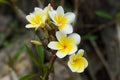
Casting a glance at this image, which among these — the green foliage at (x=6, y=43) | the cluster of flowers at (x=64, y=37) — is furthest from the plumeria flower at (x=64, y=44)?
the green foliage at (x=6, y=43)

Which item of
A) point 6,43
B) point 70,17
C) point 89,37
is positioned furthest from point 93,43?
point 70,17

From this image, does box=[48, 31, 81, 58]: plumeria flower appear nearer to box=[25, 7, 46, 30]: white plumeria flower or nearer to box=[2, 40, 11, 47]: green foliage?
box=[25, 7, 46, 30]: white plumeria flower

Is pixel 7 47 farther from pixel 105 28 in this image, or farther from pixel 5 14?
pixel 105 28

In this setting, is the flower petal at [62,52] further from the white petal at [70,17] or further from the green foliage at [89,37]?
the green foliage at [89,37]

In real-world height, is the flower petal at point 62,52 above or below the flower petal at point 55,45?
below

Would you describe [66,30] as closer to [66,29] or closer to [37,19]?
[66,29]

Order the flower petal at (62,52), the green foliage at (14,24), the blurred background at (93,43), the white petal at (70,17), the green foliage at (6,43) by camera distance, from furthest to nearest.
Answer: the green foliage at (14,24) → the green foliage at (6,43) → the blurred background at (93,43) → the white petal at (70,17) → the flower petal at (62,52)

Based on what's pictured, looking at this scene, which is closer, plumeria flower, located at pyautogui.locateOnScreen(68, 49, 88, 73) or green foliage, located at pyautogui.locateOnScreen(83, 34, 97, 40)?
plumeria flower, located at pyautogui.locateOnScreen(68, 49, 88, 73)

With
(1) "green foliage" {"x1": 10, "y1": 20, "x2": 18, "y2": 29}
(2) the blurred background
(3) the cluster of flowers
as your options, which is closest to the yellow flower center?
(3) the cluster of flowers
